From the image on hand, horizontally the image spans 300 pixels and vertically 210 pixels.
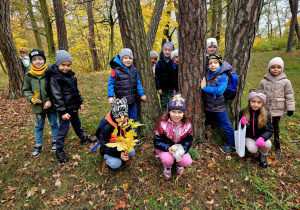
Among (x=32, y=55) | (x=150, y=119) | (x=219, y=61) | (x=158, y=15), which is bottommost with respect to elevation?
(x=150, y=119)

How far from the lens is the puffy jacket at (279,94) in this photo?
310 cm

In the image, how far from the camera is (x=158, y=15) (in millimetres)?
4980

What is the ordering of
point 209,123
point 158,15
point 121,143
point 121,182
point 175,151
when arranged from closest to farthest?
point 121,143
point 175,151
point 121,182
point 209,123
point 158,15

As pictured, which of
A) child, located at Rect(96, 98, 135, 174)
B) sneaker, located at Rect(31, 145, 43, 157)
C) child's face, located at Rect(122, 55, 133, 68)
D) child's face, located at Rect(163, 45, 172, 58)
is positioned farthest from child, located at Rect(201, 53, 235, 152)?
sneaker, located at Rect(31, 145, 43, 157)

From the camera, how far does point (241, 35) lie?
299 cm

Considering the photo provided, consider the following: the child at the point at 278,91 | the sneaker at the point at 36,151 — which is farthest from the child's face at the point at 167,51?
the sneaker at the point at 36,151

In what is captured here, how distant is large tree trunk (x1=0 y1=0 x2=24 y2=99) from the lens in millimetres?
5727

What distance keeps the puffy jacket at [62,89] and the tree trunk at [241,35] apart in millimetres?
3158

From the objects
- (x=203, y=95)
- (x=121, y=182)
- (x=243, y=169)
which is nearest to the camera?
(x=121, y=182)

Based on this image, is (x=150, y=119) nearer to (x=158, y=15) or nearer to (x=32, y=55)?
(x=32, y=55)

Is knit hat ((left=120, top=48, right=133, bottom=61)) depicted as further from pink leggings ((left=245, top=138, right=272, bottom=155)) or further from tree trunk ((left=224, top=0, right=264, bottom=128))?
pink leggings ((left=245, top=138, right=272, bottom=155))

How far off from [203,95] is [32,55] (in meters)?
3.28

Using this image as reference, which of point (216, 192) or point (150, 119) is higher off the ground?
point (150, 119)

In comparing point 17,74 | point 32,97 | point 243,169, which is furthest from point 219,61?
point 17,74
